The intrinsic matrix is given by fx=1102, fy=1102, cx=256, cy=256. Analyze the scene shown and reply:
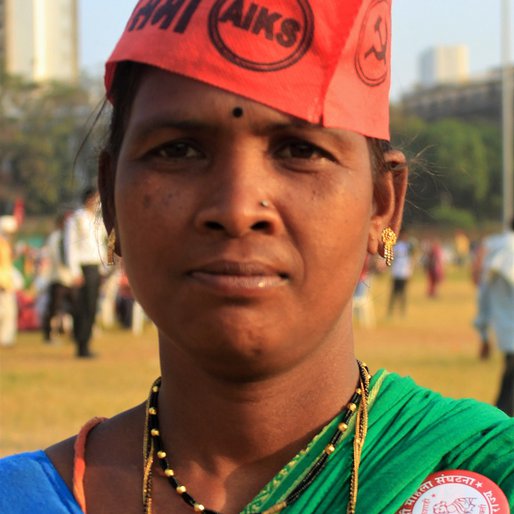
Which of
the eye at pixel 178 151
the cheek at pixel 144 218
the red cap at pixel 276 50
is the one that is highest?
the red cap at pixel 276 50

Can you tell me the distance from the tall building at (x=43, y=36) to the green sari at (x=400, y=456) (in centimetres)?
8136

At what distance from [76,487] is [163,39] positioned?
801mm

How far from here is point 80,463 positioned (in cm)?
201

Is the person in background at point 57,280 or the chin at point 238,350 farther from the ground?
the chin at point 238,350

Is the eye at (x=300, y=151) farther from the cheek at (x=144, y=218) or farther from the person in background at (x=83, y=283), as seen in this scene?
the person in background at (x=83, y=283)

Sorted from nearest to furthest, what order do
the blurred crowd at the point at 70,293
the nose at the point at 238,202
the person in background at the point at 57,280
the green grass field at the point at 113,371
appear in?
the nose at the point at 238,202, the green grass field at the point at 113,371, the blurred crowd at the point at 70,293, the person in background at the point at 57,280

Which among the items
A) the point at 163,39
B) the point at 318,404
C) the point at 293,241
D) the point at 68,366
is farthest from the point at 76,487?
the point at 68,366

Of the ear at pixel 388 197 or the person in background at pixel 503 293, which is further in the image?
the person in background at pixel 503 293

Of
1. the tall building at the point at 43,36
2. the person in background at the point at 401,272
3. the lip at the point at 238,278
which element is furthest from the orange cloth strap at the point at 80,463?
the tall building at the point at 43,36

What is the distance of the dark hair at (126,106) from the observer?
1.96 meters

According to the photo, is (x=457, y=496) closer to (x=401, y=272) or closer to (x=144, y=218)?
(x=144, y=218)

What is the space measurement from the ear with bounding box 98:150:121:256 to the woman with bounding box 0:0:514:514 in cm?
4

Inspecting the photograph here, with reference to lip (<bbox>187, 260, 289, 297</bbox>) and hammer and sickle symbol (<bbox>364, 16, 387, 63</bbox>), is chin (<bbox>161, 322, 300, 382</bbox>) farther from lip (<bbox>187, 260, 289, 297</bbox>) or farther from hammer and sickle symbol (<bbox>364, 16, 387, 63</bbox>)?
hammer and sickle symbol (<bbox>364, 16, 387, 63</bbox>)

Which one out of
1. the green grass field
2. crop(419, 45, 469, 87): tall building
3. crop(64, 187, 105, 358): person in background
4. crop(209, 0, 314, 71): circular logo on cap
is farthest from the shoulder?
crop(419, 45, 469, 87): tall building
